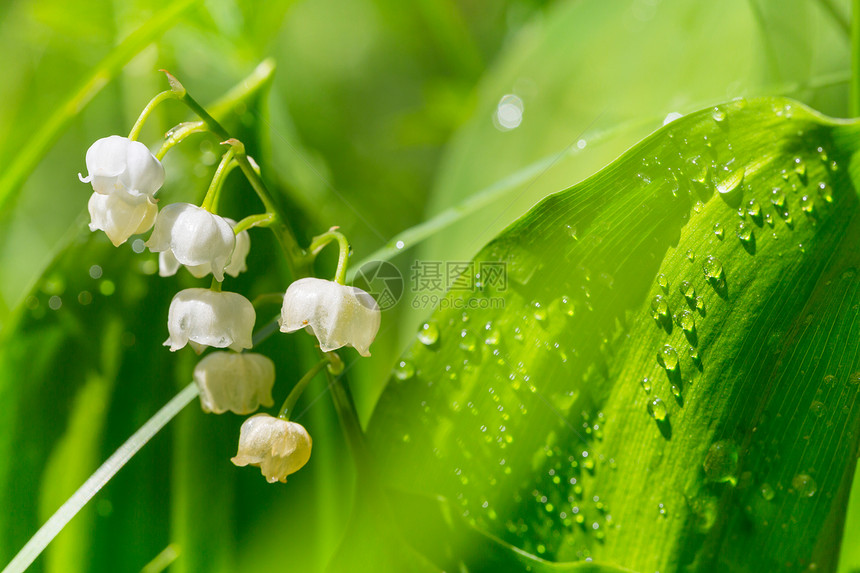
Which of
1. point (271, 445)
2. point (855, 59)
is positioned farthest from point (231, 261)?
point (855, 59)

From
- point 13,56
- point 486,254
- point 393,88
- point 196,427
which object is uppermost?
point 393,88

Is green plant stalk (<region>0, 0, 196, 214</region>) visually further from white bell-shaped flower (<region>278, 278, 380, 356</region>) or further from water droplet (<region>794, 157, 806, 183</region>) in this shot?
water droplet (<region>794, 157, 806, 183</region>)

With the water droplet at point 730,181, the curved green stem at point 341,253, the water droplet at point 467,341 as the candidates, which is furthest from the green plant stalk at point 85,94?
the water droplet at point 730,181

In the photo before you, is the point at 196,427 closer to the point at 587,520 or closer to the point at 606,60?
the point at 587,520

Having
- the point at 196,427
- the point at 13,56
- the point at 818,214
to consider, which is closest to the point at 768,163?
the point at 818,214

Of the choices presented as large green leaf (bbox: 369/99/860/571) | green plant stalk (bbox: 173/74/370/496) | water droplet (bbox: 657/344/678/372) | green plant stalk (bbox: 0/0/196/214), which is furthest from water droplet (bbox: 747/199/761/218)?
green plant stalk (bbox: 0/0/196/214)

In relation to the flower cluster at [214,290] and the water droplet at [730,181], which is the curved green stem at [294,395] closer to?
the flower cluster at [214,290]
